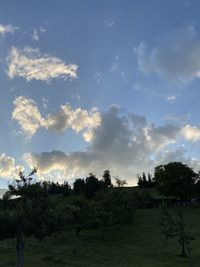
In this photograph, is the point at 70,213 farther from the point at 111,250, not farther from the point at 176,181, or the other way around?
the point at 176,181

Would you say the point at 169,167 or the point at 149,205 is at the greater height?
the point at 169,167

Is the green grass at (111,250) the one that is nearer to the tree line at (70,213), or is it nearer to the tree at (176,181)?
the tree line at (70,213)

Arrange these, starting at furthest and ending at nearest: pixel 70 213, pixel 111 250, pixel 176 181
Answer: pixel 176 181 → pixel 70 213 → pixel 111 250

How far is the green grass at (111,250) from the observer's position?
2719 inches

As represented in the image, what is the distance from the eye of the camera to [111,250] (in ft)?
267

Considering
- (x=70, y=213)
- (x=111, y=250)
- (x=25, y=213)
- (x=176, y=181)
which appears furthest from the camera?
(x=176, y=181)

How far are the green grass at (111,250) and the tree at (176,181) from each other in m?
44.1

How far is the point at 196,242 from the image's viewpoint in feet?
289

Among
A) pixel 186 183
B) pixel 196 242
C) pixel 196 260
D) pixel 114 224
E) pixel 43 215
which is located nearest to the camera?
pixel 43 215

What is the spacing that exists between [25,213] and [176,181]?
97.3 metres

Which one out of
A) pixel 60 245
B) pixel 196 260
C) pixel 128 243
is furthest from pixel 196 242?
pixel 60 245

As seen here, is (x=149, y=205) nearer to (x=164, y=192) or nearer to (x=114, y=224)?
(x=164, y=192)

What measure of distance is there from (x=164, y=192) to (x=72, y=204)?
66.6m

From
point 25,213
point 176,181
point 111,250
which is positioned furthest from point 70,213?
point 176,181
